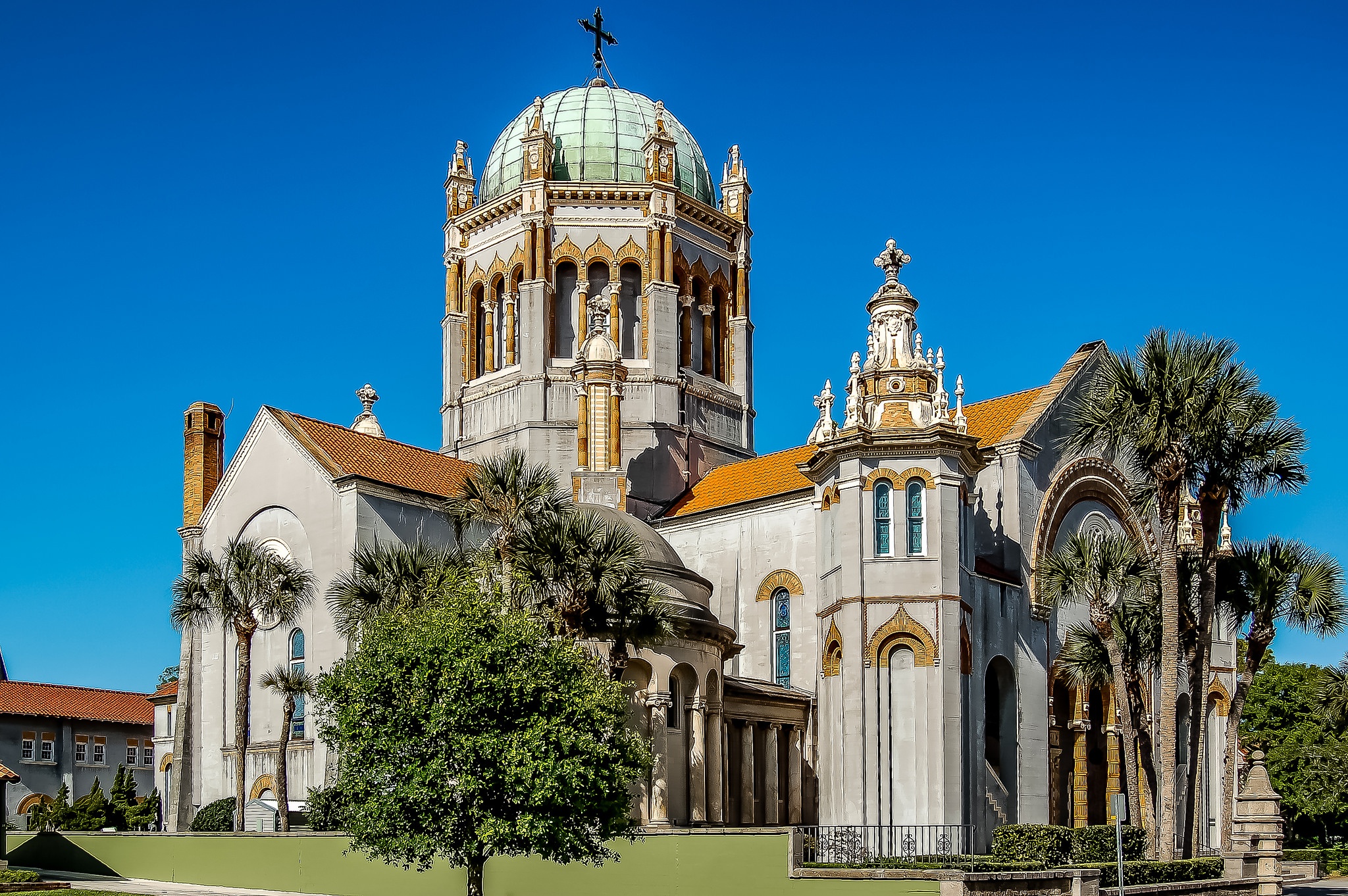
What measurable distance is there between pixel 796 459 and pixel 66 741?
41047 millimetres

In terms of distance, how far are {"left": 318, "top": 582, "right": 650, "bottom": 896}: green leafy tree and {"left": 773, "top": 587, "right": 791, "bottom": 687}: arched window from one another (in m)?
20.3

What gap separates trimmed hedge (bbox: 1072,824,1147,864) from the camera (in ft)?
126

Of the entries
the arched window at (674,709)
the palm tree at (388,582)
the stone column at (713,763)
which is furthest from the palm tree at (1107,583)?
the palm tree at (388,582)

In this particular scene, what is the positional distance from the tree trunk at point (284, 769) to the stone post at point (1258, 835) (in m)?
25.5

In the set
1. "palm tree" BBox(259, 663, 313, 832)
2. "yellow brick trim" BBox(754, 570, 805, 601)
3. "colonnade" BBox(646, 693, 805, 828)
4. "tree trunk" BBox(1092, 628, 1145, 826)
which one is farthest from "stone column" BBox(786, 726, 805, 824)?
"palm tree" BBox(259, 663, 313, 832)

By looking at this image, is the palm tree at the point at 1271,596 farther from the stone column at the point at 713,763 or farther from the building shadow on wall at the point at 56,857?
the building shadow on wall at the point at 56,857

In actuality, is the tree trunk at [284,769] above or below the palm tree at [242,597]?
below

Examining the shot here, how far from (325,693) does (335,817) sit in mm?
9150

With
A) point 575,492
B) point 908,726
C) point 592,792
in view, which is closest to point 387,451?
point 575,492

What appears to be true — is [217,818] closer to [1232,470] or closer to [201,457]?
[201,457]

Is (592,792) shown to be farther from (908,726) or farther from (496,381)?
(496,381)

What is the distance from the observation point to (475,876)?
A: 1277 inches

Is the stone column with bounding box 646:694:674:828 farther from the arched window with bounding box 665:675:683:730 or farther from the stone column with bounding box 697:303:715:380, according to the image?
the stone column with bounding box 697:303:715:380

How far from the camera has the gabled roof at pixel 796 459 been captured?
51.2 metres
